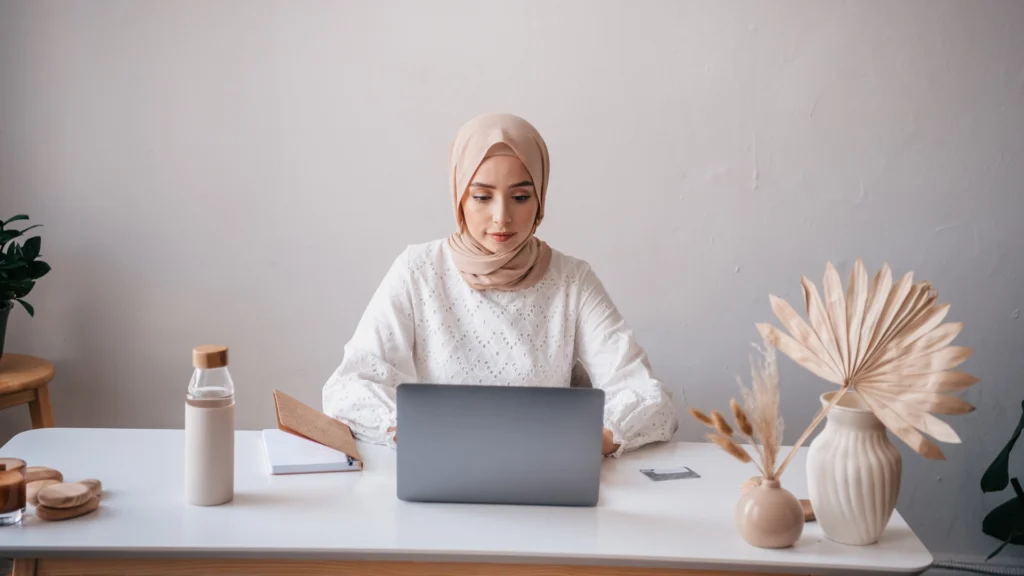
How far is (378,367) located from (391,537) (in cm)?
68

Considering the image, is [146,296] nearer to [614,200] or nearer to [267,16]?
[267,16]

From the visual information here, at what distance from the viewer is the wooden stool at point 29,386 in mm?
2420

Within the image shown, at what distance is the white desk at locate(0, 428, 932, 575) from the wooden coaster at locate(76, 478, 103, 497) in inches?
0.8

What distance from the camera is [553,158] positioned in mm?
2791

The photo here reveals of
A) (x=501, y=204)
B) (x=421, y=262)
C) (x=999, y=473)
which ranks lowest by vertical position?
(x=999, y=473)

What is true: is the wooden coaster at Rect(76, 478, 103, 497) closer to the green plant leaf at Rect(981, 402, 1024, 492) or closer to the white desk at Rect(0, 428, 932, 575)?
the white desk at Rect(0, 428, 932, 575)

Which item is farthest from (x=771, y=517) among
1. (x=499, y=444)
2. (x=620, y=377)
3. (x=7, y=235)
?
(x=7, y=235)

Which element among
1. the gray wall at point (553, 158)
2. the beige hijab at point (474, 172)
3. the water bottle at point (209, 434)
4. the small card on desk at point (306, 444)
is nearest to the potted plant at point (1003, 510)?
the gray wall at point (553, 158)

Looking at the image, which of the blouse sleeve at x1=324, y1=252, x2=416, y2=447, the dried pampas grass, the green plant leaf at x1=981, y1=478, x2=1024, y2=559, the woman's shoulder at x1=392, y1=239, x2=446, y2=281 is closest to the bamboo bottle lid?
the blouse sleeve at x1=324, y1=252, x2=416, y2=447

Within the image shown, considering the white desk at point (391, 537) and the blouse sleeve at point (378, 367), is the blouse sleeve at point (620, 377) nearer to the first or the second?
the white desk at point (391, 537)

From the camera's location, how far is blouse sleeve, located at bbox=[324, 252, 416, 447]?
1.72 meters

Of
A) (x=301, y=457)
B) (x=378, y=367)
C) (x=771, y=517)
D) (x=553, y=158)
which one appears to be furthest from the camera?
(x=553, y=158)

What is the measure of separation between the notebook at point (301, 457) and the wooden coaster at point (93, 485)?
270 millimetres

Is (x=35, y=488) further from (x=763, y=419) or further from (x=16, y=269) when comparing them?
(x=16, y=269)
